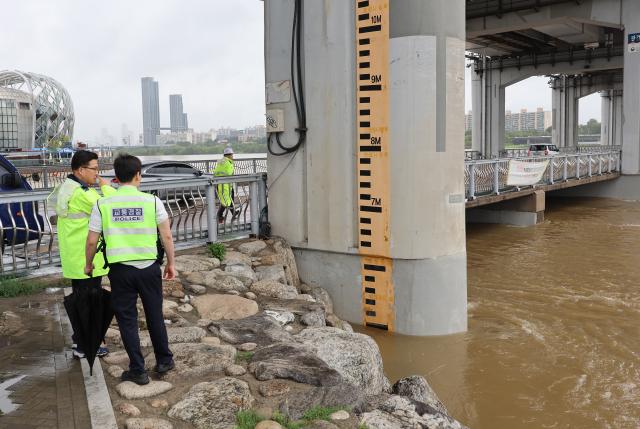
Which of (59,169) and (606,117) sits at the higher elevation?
(606,117)

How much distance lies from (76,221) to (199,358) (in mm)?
1495

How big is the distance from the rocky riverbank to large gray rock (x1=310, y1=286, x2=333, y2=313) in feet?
4.58

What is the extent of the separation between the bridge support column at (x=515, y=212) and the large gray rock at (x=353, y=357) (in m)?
14.8

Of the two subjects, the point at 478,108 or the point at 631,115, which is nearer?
the point at 631,115

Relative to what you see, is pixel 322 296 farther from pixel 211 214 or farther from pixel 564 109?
pixel 564 109

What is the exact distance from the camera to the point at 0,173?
31.7 ft

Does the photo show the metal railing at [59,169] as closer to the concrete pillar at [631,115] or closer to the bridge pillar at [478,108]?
the concrete pillar at [631,115]

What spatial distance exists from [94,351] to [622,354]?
6.68 meters

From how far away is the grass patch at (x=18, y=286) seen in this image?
6.82 m

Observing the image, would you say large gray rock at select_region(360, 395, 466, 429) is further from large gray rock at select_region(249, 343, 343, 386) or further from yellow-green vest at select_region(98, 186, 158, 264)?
yellow-green vest at select_region(98, 186, 158, 264)

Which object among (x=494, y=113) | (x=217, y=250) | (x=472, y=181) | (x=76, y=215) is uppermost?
(x=494, y=113)

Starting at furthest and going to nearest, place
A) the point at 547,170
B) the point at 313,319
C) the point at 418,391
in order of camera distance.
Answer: the point at 547,170
the point at 313,319
the point at 418,391

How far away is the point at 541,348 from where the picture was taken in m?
8.27

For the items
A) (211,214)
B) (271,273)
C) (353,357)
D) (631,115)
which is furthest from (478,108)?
(353,357)
